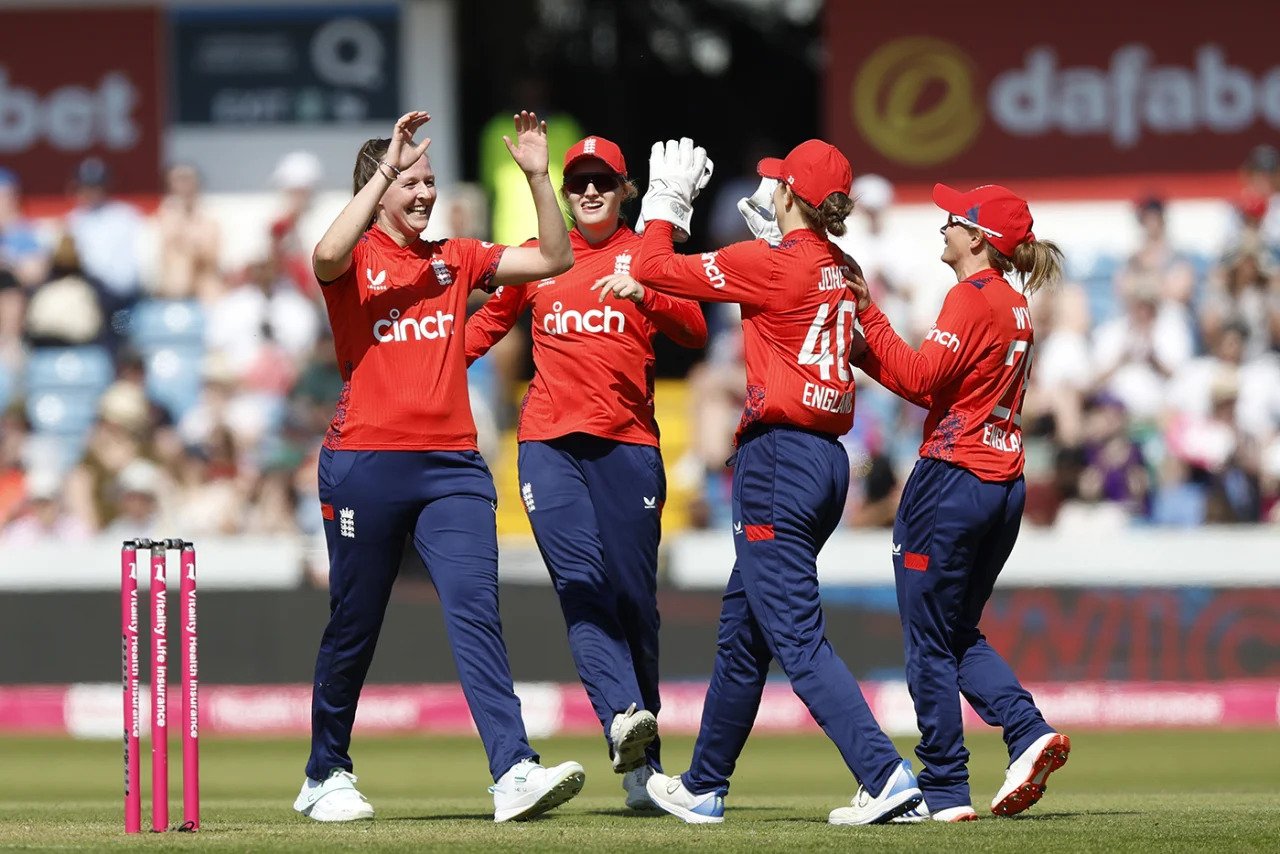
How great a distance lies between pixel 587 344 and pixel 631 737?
149 centimetres

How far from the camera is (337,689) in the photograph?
275 inches

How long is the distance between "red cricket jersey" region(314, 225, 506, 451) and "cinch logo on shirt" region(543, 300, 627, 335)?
0.57 metres

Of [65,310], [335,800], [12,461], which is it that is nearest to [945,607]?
[335,800]

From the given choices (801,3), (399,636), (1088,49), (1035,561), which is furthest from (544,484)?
(801,3)

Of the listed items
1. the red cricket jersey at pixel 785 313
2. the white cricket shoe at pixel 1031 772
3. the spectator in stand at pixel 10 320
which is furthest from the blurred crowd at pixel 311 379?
the red cricket jersey at pixel 785 313

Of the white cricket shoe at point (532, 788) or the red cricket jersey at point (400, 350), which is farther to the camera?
the red cricket jersey at point (400, 350)

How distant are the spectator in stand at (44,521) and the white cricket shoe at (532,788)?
308 inches

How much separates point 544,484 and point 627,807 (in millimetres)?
1211

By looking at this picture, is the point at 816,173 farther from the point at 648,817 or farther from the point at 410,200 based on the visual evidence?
the point at 648,817

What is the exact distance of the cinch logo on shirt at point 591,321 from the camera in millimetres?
7469

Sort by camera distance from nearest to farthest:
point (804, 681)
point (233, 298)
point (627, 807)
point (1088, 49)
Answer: point (804, 681)
point (627, 807)
point (233, 298)
point (1088, 49)

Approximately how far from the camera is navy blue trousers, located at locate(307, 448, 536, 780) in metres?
6.75

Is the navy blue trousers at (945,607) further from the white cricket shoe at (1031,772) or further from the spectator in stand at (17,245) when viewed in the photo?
the spectator in stand at (17,245)

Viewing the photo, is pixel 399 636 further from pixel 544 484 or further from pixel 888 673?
pixel 544 484
